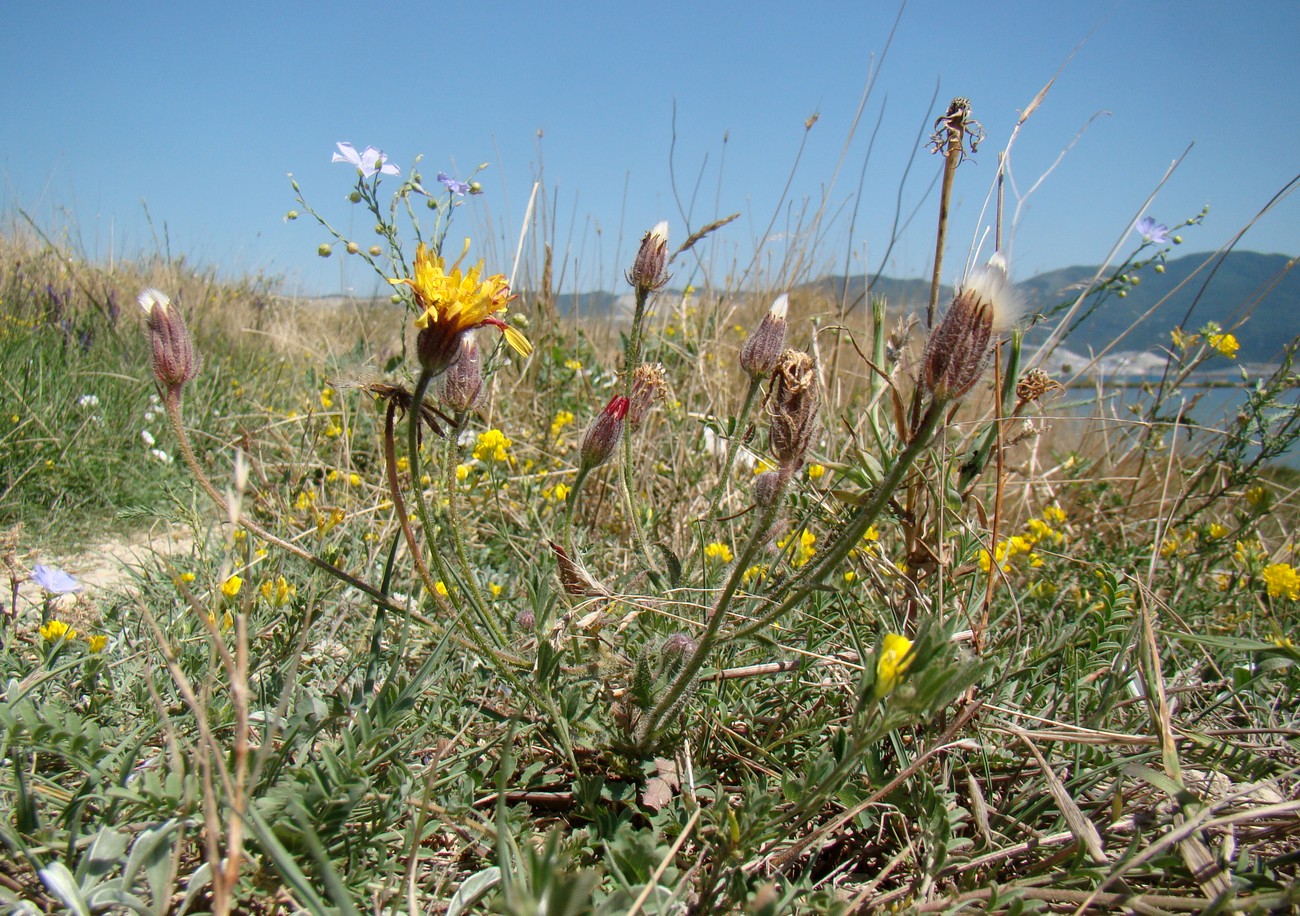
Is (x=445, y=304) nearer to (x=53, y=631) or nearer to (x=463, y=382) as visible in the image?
(x=463, y=382)

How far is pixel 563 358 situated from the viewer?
139 inches

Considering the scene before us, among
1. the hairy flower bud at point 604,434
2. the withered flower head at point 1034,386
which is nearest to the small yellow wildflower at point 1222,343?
the withered flower head at point 1034,386

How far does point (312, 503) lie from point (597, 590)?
1.10m

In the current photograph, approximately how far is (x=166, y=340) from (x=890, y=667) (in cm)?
115

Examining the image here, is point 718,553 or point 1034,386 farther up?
point 1034,386

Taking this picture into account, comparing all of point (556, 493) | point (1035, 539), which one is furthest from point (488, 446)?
point (1035, 539)

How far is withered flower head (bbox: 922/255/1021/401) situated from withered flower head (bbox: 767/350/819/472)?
0.70 feet

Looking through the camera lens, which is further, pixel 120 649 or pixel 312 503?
pixel 312 503

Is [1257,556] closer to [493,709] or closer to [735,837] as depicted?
[735,837]

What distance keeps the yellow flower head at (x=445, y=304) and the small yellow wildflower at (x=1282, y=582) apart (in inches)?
80.7

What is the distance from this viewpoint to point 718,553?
188 cm

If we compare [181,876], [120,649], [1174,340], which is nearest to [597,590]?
[181,876]

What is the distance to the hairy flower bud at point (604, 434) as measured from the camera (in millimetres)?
1428

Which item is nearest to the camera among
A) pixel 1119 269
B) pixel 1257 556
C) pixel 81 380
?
pixel 1257 556
